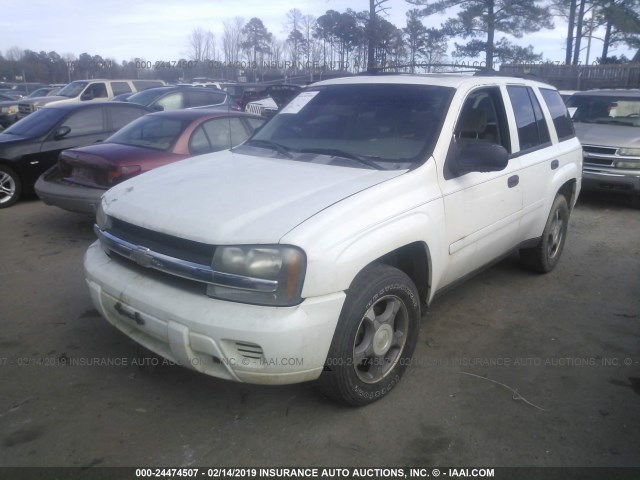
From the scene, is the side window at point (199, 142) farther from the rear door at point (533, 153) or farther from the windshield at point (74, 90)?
the windshield at point (74, 90)

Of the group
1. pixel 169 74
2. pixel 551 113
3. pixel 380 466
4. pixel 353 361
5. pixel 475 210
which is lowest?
pixel 380 466

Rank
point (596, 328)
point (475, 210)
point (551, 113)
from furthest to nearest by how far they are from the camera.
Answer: point (551, 113)
point (596, 328)
point (475, 210)

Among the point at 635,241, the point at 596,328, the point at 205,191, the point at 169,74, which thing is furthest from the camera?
the point at 169,74

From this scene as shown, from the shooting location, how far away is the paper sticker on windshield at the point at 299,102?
13.4 feet

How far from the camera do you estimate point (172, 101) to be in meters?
12.8

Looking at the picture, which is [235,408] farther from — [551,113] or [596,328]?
[551,113]

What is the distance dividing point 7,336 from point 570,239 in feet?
19.9

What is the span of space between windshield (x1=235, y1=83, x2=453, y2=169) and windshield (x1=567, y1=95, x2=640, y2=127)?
6649 millimetres

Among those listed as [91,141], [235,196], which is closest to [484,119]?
[235,196]

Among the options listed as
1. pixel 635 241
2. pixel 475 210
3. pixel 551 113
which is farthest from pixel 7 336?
pixel 635 241

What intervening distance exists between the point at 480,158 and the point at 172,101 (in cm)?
1104

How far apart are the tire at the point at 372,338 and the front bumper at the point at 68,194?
12.6 feet

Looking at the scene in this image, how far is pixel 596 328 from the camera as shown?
13.0 feet

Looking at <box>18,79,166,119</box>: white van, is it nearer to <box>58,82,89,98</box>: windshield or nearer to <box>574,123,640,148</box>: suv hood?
<box>58,82,89,98</box>: windshield
